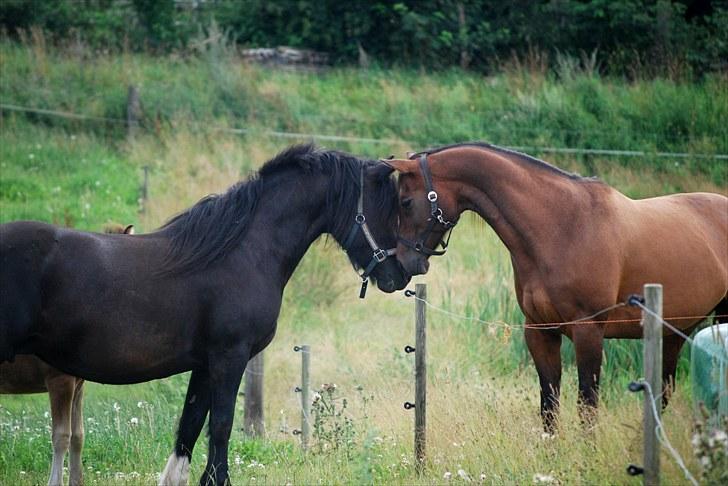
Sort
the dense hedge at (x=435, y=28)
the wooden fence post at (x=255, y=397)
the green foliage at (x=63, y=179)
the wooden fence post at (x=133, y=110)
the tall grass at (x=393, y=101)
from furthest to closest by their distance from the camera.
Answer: the dense hedge at (x=435, y=28), the wooden fence post at (x=133, y=110), the tall grass at (x=393, y=101), the green foliage at (x=63, y=179), the wooden fence post at (x=255, y=397)

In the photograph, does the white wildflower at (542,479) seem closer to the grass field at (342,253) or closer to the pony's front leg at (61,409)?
the grass field at (342,253)

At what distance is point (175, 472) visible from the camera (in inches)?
227

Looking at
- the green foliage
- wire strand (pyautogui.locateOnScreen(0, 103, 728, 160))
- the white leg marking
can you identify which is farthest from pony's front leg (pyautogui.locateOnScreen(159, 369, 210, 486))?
wire strand (pyautogui.locateOnScreen(0, 103, 728, 160))

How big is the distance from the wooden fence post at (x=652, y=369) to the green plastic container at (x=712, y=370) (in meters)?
0.28

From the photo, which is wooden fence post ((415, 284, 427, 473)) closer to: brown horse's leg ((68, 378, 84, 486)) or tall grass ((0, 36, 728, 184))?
brown horse's leg ((68, 378, 84, 486))

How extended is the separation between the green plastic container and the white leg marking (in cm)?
292

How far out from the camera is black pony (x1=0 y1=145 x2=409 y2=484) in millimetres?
5266

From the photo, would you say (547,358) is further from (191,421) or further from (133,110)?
(133,110)

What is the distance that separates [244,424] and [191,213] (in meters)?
3.38

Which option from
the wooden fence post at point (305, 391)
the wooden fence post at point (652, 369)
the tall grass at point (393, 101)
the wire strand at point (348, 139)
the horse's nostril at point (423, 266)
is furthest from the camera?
the tall grass at point (393, 101)

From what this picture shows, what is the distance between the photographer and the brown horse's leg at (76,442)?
646 centimetres

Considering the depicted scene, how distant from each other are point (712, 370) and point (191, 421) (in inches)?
117

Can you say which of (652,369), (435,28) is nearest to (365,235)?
(652,369)

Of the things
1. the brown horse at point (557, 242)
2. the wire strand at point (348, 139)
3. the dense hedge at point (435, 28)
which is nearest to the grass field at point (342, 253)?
the wire strand at point (348, 139)
